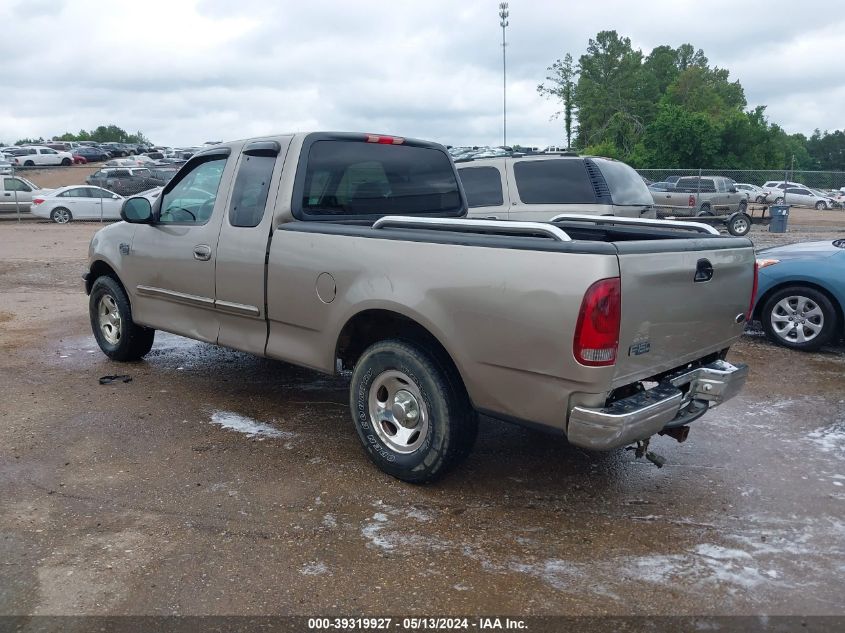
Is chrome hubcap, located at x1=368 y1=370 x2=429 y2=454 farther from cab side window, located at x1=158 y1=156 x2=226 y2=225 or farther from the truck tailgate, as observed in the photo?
cab side window, located at x1=158 y1=156 x2=226 y2=225

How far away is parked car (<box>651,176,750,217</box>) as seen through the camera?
24.9 meters

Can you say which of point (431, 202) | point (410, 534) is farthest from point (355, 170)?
point (410, 534)

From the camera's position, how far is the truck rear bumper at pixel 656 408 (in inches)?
129

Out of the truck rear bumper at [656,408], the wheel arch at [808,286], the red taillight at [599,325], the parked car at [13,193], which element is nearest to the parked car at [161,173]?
the parked car at [13,193]

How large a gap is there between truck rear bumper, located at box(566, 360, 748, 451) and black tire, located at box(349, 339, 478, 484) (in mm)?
684

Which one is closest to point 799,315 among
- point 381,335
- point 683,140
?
point 381,335

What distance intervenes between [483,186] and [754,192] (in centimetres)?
2998

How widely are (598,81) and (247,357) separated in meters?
80.6

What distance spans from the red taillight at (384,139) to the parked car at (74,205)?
870 inches

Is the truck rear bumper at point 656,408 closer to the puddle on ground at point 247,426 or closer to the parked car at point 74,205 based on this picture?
the puddle on ground at point 247,426

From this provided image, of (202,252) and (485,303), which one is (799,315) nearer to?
(485,303)

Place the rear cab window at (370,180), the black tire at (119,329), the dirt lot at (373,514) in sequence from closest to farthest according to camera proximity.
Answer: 1. the dirt lot at (373,514)
2. the rear cab window at (370,180)
3. the black tire at (119,329)

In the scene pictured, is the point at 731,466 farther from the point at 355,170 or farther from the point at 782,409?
the point at 355,170

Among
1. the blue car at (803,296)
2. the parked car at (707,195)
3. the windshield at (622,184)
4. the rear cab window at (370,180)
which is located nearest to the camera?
the rear cab window at (370,180)
